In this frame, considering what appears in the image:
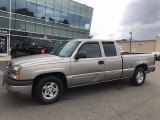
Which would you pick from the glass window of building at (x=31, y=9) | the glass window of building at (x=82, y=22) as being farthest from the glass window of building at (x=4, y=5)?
the glass window of building at (x=82, y=22)

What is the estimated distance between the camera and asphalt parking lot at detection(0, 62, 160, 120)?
528 cm

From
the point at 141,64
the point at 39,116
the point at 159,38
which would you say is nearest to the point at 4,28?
the point at 141,64

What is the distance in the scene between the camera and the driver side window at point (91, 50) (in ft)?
23.1

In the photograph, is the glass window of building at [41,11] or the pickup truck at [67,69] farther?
the glass window of building at [41,11]

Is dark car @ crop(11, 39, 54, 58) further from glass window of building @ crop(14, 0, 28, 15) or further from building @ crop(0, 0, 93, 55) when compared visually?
glass window of building @ crop(14, 0, 28, 15)

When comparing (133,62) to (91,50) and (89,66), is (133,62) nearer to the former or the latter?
(91,50)

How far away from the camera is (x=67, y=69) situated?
6.45m

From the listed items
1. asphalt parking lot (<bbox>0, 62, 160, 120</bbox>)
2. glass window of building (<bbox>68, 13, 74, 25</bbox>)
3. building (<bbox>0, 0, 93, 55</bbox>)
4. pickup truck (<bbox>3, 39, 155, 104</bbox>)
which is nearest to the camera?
asphalt parking lot (<bbox>0, 62, 160, 120</bbox>)

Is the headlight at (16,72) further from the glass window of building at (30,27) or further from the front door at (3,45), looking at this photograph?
the glass window of building at (30,27)

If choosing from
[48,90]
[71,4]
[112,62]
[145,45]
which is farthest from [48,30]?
[145,45]

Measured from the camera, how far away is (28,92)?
229 inches

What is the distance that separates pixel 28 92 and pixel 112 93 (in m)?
2.95

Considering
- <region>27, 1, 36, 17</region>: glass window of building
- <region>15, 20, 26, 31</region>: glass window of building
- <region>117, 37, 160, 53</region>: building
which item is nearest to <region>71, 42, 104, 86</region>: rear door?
<region>15, 20, 26, 31</region>: glass window of building

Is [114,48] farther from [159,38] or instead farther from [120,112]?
[159,38]
